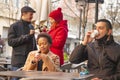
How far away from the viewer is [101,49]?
5.12 meters

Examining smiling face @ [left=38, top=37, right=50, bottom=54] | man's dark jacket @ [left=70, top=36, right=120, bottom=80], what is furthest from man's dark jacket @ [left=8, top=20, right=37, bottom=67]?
man's dark jacket @ [left=70, top=36, right=120, bottom=80]

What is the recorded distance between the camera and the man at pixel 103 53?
5.04m

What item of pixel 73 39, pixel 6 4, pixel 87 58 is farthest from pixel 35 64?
pixel 73 39

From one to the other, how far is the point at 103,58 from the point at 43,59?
86 centimetres

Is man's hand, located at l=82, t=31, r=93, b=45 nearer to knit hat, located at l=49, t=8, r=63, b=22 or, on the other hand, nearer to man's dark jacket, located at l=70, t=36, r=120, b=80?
man's dark jacket, located at l=70, t=36, r=120, b=80

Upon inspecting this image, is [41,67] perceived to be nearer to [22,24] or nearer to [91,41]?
[91,41]

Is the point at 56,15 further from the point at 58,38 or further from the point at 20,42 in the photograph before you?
the point at 20,42

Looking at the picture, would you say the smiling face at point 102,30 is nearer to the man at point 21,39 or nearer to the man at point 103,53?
the man at point 103,53

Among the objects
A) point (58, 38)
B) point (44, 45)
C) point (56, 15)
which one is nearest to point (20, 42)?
Answer: point (58, 38)

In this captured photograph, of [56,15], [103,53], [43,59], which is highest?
[56,15]

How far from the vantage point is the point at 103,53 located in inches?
200

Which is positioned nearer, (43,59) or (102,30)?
(102,30)

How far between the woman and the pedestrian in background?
1.07m

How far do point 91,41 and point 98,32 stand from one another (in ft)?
0.48
